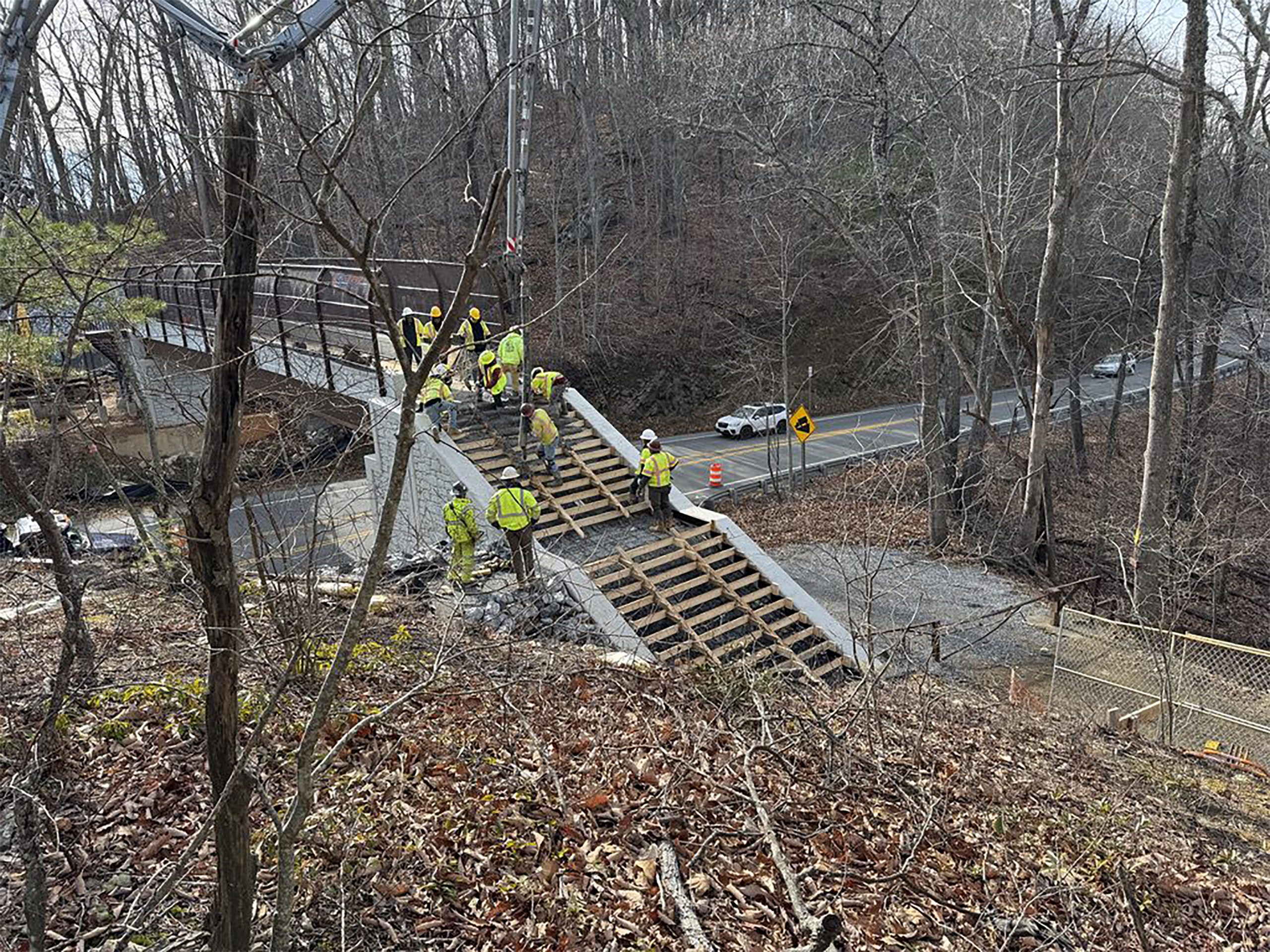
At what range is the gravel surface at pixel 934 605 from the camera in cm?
1144

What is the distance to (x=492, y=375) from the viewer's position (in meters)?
14.6

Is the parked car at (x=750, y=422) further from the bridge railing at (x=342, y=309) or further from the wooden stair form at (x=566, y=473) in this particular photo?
the wooden stair form at (x=566, y=473)

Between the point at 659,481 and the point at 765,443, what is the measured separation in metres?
15.7

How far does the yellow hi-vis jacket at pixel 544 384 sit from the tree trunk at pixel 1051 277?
916cm

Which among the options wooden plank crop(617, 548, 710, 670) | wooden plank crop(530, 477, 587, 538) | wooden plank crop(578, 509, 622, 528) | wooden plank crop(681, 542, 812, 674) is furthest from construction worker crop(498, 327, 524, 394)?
wooden plank crop(681, 542, 812, 674)

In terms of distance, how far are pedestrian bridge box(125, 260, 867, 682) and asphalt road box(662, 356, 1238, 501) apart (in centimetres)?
772

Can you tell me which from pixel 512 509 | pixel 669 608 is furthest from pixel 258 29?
pixel 669 608

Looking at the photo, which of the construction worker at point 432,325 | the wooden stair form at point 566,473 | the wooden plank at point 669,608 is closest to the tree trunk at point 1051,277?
the wooden stair form at point 566,473

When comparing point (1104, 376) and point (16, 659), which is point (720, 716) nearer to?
point (16, 659)

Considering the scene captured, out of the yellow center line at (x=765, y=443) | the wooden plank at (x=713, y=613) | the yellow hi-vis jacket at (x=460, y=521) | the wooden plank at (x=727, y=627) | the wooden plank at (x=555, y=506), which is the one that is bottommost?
the yellow center line at (x=765, y=443)

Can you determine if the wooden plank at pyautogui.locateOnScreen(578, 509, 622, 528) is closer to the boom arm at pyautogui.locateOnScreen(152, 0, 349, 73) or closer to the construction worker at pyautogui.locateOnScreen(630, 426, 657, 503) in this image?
the construction worker at pyautogui.locateOnScreen(630, 426, 657, 503)

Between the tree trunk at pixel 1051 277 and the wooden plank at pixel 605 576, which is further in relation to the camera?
the tree trunk at pixel 1051 277

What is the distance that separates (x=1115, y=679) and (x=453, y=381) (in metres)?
11.8

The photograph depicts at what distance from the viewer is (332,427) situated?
21.6 m
